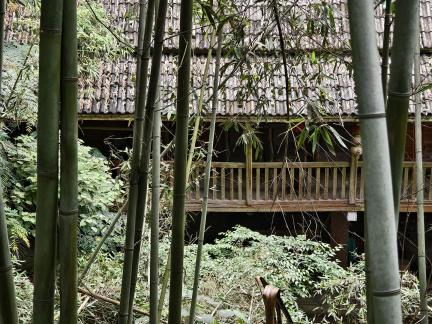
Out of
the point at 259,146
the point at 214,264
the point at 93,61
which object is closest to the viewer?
the point at 259,146

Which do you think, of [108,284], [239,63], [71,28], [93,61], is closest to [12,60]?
[93,61]

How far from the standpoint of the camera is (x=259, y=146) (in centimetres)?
300

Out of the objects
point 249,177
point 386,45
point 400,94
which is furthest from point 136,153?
point 249,177

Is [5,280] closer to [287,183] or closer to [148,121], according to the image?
[148,121]

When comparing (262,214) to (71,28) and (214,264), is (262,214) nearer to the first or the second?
(214,264)

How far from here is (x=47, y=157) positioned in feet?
4.05

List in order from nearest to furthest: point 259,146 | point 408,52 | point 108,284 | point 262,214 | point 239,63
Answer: point 408,52 → point 239,63 → point 259,146 → point 108,284 → point 262,214

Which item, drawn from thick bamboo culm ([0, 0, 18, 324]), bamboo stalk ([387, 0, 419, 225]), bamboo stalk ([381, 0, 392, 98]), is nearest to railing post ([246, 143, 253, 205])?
bamboo stalk ([381, 0, 392, 98])

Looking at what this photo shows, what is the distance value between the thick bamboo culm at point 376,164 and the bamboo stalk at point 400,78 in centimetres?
14

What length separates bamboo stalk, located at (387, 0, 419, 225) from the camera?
1030mm

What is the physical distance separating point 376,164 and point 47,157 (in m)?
0.66

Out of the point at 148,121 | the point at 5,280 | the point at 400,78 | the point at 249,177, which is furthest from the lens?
the point at 249,177

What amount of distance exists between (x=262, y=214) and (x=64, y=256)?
8364mm

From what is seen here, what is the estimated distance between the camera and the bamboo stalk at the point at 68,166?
1.26 metres
